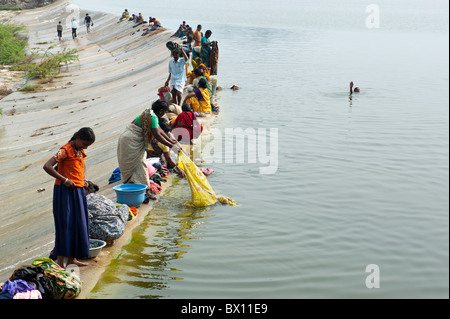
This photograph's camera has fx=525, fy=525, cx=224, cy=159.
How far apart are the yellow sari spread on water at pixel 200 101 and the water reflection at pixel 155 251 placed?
4.89 m

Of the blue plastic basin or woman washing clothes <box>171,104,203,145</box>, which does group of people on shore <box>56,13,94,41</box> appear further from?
the blue plastic basin

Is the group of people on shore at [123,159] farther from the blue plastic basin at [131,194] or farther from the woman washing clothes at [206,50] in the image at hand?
the woman washing clothes at [206,50]

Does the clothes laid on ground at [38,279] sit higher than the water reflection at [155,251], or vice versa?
A: the clothes laid on ground at [38,279]

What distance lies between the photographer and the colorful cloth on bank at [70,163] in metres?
5.05

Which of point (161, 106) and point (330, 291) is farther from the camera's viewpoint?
point (161, 106)

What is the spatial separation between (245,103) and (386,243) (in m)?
10.3

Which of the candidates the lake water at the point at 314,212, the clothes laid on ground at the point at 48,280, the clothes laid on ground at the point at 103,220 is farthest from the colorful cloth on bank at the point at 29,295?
the clothes laid on ground at the point at 103,220

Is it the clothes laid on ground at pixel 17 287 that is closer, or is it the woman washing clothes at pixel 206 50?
the clothes laid on ground at pixel 17 287

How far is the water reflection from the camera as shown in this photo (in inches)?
203

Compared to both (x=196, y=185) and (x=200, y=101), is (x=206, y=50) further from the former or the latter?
(x=196, y=185)
